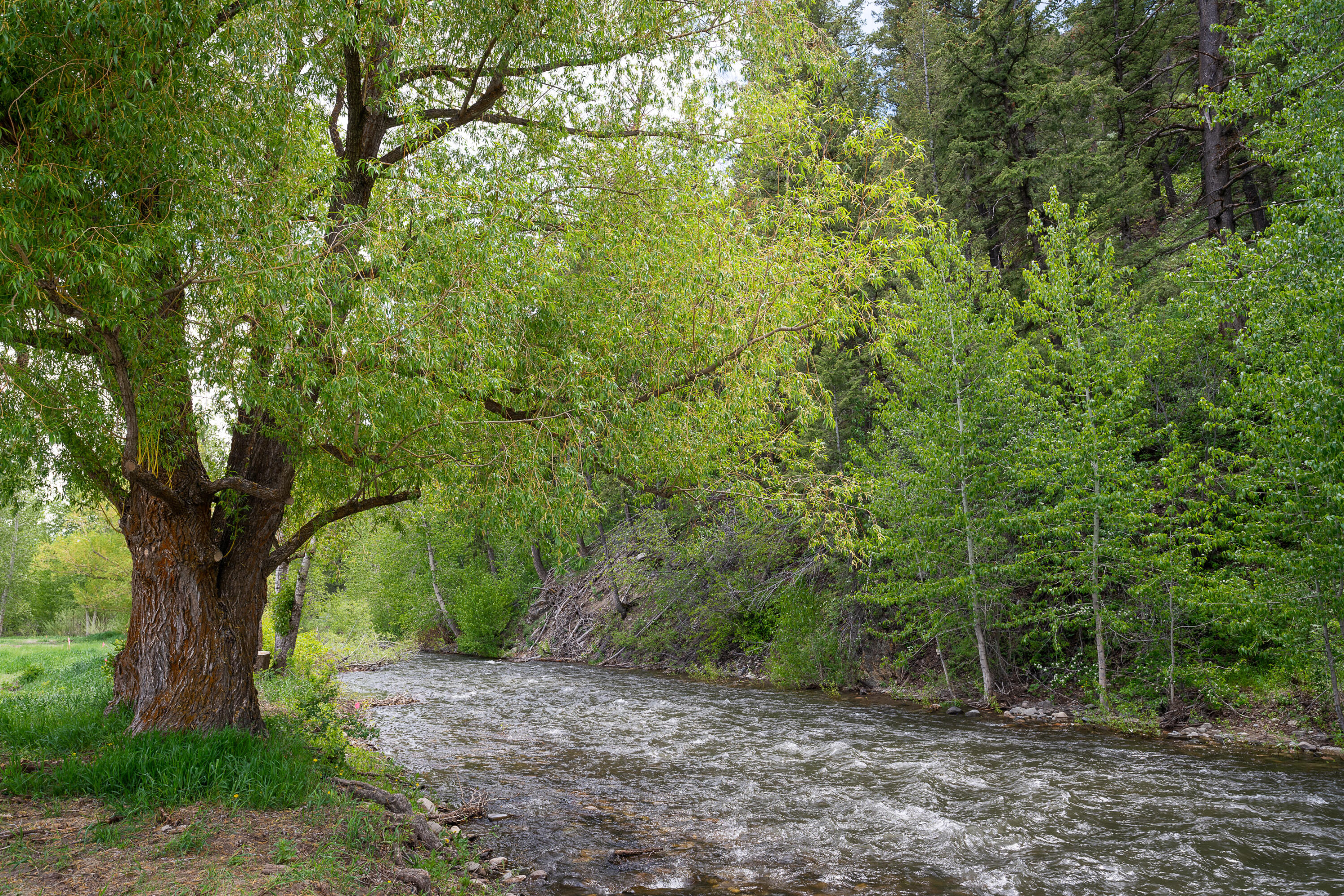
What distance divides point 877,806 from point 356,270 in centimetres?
851

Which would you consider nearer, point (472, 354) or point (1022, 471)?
point (472, 354)

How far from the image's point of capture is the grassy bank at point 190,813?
16.1 feet

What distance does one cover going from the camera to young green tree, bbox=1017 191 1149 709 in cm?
1358

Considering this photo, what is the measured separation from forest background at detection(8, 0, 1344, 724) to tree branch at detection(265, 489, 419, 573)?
0.53 m

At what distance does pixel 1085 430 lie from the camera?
1386cm

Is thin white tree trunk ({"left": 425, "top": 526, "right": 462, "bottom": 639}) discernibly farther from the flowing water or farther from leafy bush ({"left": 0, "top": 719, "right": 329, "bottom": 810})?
leafy bush ({"left": 0, "top": 719, "right": 329, "bottom": 810})

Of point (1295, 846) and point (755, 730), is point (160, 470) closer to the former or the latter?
point (755, 730)

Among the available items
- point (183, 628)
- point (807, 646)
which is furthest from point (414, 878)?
point (807, 646)

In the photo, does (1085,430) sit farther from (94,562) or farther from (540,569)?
(94,562)

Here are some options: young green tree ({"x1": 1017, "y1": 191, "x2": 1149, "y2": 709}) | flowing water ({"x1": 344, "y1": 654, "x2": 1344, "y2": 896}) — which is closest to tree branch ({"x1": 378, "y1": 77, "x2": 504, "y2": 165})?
flowing water ({"x1": 344, "y1": 654, "x2": 1344, "y2": 896})

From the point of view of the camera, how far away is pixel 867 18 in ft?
118

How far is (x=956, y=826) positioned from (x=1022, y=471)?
8.40 meters

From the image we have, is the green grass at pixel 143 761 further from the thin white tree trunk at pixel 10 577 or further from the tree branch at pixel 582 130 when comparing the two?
the thin white tree trunk at pixel 10 577

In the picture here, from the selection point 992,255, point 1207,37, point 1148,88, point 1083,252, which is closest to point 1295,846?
point 1083,252
